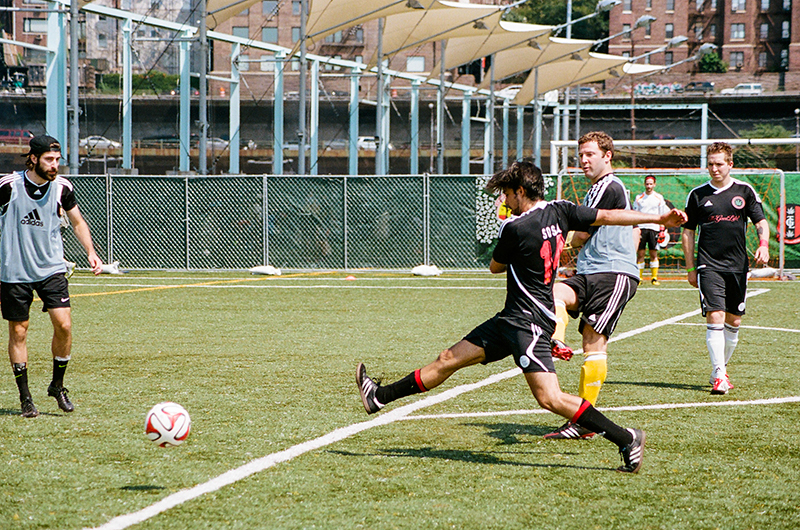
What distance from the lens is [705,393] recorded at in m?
7.88

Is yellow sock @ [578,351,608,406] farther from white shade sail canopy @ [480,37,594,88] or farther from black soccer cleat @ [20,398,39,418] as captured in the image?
white shade sail canopy @ [480,37,594,88]

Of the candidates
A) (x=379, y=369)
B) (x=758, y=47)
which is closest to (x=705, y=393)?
(x=379, y=369)

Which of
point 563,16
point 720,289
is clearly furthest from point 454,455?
point 563,16

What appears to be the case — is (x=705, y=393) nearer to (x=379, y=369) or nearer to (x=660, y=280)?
(x=379, y=369)

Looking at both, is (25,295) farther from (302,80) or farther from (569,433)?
(302,80)

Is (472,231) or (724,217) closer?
(724,217)

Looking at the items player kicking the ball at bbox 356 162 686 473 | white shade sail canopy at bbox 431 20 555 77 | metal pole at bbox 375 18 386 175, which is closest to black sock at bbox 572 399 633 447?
player kicking the ball at bbox 356 162 686 473

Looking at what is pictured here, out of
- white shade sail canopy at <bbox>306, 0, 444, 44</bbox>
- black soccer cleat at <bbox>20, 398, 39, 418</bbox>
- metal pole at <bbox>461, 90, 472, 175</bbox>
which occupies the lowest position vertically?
black soccer cleat at <bbox>20, 398, 39, 418</bbox>

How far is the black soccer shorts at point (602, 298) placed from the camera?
645 centimetres

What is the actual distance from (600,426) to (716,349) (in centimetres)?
307

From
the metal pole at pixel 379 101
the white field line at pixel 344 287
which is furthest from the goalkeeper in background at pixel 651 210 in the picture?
the metal pole at pixel 379 101

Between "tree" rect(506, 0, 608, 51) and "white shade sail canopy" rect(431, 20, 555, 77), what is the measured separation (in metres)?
69.3

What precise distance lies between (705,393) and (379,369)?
9.63 feet

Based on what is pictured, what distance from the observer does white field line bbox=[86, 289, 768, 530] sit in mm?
4453
